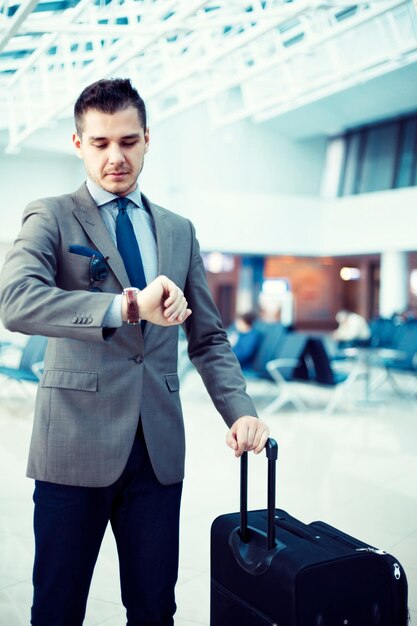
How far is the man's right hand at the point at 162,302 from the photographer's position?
141cm

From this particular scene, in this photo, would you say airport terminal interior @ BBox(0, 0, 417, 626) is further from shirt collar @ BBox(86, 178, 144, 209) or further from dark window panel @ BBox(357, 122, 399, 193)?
shirt collar @ BBox(86, 178, 144, 209)

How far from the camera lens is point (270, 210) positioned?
71.7 feet

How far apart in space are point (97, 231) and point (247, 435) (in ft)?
2.03

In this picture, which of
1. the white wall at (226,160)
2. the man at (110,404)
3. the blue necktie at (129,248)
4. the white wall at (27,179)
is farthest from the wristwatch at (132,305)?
the white wall at (226,160)

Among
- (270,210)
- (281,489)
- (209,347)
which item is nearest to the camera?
(209,347)

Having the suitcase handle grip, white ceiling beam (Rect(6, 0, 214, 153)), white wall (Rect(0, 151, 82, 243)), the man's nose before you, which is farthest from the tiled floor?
white wall (Rect(0, 151, 82, 243))

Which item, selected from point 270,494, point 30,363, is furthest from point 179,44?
point 270,494

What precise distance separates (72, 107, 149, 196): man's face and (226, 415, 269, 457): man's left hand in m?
0.65

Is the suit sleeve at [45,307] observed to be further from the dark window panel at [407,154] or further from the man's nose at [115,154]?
the dark window panel at [407,154]

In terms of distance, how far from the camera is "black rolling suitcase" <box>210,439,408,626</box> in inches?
62.6

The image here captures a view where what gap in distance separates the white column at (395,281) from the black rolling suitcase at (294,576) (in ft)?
65.2

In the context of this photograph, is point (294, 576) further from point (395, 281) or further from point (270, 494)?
point (395, 281)

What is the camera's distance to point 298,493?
507cm

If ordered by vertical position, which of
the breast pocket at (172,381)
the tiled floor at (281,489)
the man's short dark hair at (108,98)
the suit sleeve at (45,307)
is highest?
the man's short dark hair at (108,98)
